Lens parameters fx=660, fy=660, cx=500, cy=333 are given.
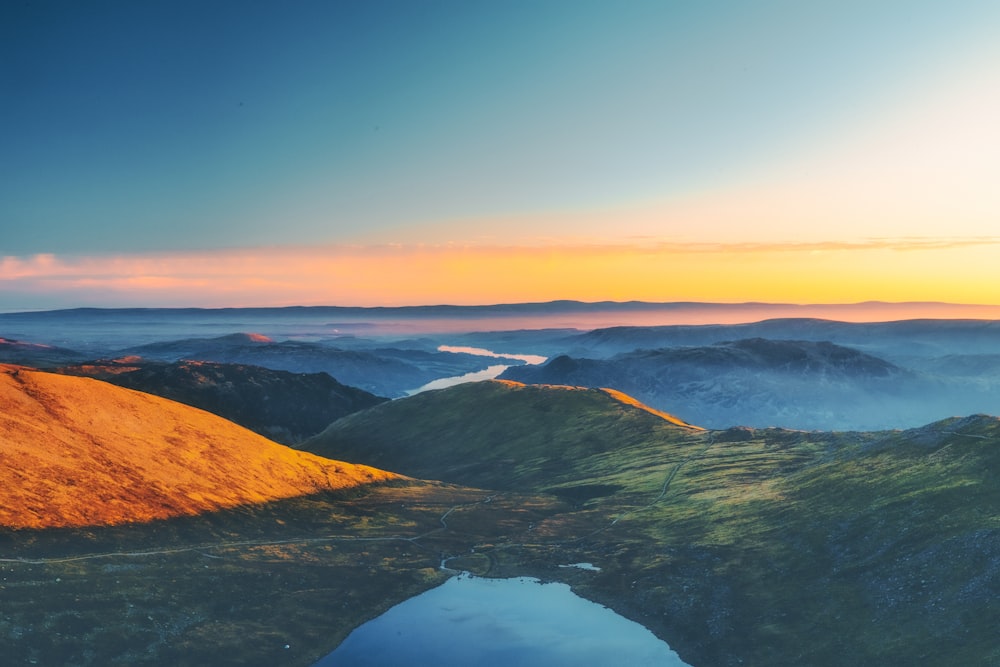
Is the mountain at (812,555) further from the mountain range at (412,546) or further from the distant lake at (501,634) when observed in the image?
the distant lake at (501,634)

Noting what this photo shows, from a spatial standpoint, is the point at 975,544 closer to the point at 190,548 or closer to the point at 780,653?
the point at 780,653

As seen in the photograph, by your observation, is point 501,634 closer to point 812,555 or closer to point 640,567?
point 640,567

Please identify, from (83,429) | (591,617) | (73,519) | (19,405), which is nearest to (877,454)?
(591,617)

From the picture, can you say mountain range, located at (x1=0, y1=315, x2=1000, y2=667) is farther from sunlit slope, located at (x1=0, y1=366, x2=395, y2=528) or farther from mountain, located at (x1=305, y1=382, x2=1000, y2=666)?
sunlit slope, located at (x1=0, y1=366, x2=395, y2=528)

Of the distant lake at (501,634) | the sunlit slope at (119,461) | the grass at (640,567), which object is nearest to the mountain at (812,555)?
the grass at (640,567)

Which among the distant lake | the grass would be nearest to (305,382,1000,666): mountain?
the grass

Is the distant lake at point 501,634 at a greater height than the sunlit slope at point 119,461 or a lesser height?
lesser
